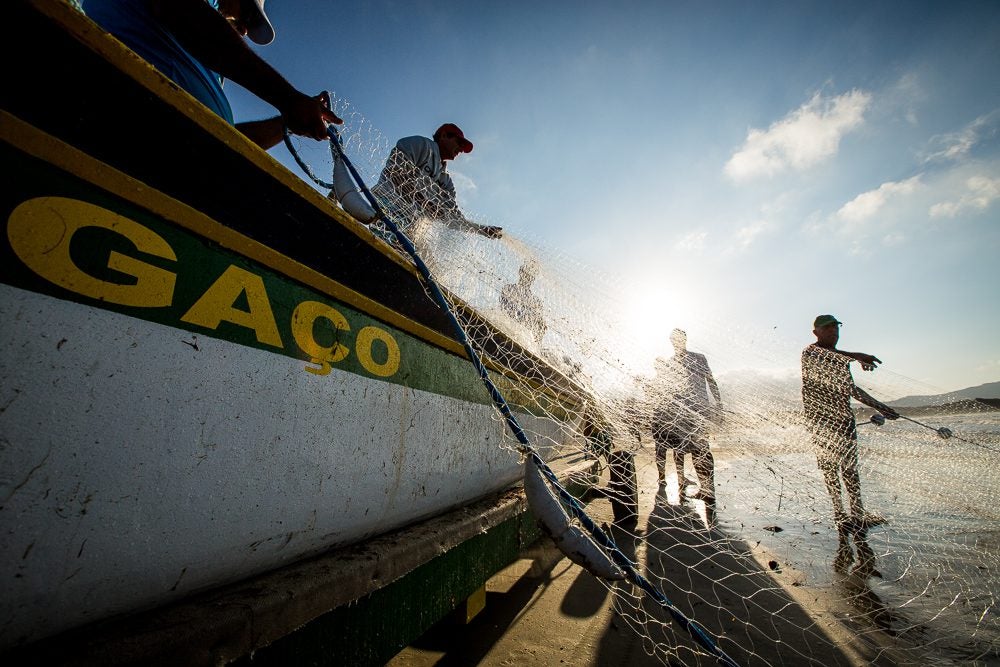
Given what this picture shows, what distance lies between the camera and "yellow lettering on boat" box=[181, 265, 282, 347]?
912 millimetres

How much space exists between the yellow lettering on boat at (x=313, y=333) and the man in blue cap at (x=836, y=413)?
3823 mm

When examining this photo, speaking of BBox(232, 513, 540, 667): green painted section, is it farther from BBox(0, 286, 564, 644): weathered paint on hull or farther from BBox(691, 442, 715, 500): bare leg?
BBox(691, 442, 715, 500): bare leg

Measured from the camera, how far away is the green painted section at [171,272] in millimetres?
658

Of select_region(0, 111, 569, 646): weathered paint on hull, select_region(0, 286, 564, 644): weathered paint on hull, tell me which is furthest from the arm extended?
select_region(0, 286, 564, 644): weathered paint on hull

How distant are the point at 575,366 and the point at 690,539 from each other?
9.28ft

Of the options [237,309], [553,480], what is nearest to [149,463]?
[237,309]

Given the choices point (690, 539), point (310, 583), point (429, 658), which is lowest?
point (429, 658)

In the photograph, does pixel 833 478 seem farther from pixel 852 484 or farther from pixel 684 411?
pixel 684 411

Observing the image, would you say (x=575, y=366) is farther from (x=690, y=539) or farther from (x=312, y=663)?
(x=690, y=539)

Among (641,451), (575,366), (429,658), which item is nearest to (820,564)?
(641,451)

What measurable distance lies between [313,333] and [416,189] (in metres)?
1.69

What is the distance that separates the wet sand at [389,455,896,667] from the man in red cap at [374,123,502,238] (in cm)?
226

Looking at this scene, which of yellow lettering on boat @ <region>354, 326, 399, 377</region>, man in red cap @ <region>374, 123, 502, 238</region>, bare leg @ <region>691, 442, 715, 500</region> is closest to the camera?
yellow lettering on boat @ <region>354, 326, 399, 377</region>

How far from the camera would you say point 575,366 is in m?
2.69
